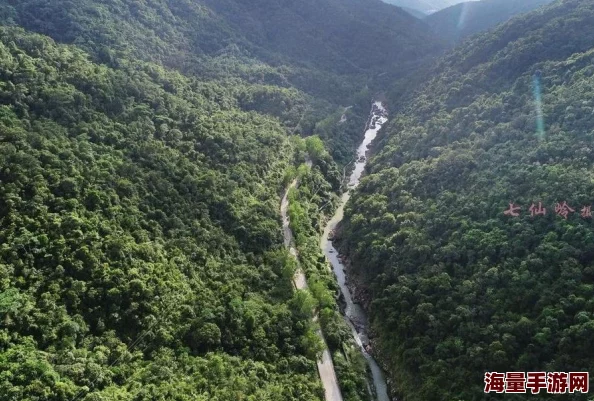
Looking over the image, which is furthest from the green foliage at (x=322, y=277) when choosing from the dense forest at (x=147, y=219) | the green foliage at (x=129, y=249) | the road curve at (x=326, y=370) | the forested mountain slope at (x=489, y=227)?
the forested mountain slope at (x=489, y=227)

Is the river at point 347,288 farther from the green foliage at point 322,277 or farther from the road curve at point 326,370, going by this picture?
the road curve at point 326,370

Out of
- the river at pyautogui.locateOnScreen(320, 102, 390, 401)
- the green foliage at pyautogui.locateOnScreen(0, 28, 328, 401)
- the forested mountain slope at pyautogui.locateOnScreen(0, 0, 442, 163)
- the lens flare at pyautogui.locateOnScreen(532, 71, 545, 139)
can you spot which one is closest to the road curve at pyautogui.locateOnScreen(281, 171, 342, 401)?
the green foliage at pyautogui.locateOnScreen(0, 28, 328, 401)

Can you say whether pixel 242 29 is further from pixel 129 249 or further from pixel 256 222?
pixel 129 249

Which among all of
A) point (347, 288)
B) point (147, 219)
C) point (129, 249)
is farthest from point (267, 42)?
point (129, 249)

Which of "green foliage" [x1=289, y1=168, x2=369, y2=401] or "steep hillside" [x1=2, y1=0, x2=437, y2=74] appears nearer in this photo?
"green foliage" [x1=289, y1=168, x2=369, y2=401]

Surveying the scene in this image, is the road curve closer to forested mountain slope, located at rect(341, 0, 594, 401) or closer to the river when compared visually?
the river
